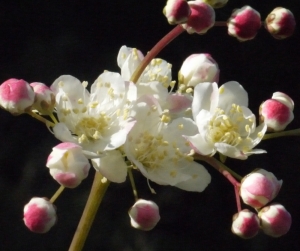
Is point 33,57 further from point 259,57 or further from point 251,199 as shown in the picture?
point 251,199

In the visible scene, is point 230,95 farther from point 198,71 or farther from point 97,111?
point 97,111

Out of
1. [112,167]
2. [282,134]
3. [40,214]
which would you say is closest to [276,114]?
[282,134]

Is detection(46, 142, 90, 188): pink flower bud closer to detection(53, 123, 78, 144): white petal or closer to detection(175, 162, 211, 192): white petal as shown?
detection(53, 123, 78, 144): white petal

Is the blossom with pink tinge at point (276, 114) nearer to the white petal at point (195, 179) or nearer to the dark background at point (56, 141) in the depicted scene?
the white petal at point (195, 179)

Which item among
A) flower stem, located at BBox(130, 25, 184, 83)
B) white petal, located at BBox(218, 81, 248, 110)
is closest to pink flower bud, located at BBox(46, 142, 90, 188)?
flower stem, located at BBox(130, 25, 184, 83)

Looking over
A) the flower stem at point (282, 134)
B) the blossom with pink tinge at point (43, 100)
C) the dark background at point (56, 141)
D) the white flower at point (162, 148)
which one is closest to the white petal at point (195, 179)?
the white flower at point (162, 148)

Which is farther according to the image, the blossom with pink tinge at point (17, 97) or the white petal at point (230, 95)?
the white petal at point (230, 95)
